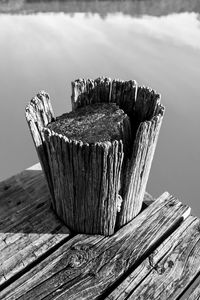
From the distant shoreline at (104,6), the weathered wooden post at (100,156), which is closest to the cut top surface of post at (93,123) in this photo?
the weathered wooden post at (100,156)

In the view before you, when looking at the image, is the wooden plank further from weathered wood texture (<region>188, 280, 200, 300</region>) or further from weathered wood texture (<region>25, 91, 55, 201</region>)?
weathered wood texture (<region>25, 91, 55, 201</region>)

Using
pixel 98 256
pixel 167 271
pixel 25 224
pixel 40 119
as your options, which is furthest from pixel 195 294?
pixel 40 119

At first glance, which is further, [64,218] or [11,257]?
[64,218]

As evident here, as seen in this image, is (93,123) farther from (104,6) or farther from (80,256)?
(104,6)

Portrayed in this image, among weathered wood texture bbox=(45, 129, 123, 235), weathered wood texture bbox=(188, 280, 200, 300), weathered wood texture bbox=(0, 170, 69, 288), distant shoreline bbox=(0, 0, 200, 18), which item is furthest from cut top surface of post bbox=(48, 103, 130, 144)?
distant shoreline bbox=(0, 0, 200, 18)

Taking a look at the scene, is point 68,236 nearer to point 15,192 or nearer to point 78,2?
point 15,192

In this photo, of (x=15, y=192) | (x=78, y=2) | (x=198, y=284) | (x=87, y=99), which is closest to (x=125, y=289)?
(x=198, y=284)
